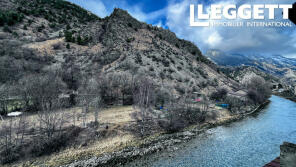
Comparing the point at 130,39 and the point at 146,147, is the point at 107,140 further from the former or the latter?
the point at 130,39

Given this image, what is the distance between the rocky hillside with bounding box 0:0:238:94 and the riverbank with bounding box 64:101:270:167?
14.0 meters

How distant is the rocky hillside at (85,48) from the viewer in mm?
27686

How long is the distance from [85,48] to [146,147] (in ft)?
121

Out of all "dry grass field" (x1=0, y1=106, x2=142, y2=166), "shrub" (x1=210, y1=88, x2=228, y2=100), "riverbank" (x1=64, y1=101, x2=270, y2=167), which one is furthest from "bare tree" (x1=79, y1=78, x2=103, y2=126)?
"shrub" (x1=210, y1=88, x2=228, y2=100)

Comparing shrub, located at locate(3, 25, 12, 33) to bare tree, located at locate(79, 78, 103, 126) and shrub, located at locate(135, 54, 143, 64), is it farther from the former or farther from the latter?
shrub, located at locate(135, 54, 143, 64)

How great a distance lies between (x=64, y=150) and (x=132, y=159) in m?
7.07

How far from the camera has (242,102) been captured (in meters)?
33.6

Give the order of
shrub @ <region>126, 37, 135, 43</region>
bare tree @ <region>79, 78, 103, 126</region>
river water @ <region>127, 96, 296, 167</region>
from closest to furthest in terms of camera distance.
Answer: river water @ <region>127, 96, 296, 167</region>
bare tree @ <region>79, 78, 103, 126</region>
shrub @ <region>126, 37, 135, 43</region>

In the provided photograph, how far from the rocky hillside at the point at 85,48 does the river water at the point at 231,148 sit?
14.8m

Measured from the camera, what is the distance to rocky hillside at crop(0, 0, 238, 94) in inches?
1090

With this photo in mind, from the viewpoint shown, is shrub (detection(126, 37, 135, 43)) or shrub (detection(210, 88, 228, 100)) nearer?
shrub (detection(210, 88, 228, 100))

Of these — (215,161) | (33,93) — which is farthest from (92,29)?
(215,161)

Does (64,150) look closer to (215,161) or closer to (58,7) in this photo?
(215,161)

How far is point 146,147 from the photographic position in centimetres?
1512
